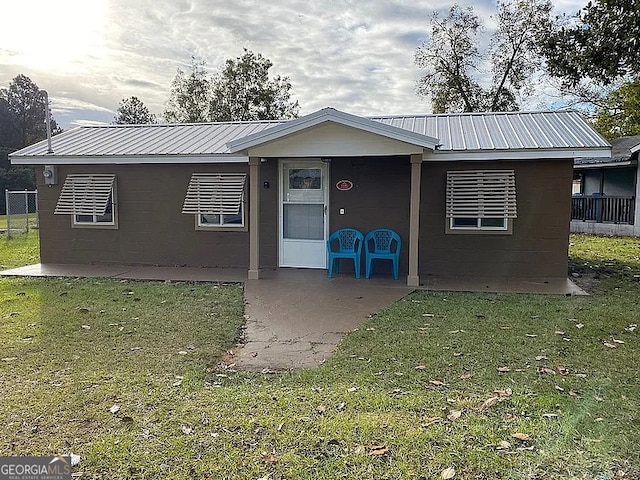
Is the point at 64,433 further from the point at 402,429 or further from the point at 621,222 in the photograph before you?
the point at 621,222

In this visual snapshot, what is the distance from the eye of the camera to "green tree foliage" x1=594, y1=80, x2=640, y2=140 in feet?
76.8

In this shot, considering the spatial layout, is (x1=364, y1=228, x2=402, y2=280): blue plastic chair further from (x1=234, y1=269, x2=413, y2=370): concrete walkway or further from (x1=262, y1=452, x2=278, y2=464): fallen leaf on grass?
(x1=262, y1=452, x2=278, y2=464): fallen leaf on grass

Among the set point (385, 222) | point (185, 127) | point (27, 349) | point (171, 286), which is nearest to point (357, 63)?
point (185, 127)

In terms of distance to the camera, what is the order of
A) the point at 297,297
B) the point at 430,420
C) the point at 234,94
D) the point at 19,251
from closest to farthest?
the point at 430,420 → the point at 297,297 → the point at 19,251 → the point at 234,94

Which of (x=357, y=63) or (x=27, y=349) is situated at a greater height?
(x=357, y=63)

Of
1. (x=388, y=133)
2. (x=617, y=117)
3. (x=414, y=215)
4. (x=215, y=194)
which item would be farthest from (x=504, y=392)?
(x=617, y=117)

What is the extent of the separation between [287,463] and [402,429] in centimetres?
76

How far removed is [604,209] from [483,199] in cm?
1160

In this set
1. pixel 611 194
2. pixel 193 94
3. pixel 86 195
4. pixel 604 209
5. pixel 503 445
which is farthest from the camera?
pixel 193 94

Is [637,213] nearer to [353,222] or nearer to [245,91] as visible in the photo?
[353,222]

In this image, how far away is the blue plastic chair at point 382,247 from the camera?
8430 millimetres

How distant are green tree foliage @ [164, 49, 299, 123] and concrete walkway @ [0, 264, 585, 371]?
20.9 meters

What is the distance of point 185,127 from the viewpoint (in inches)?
466

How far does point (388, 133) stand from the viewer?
7465 millimetres
